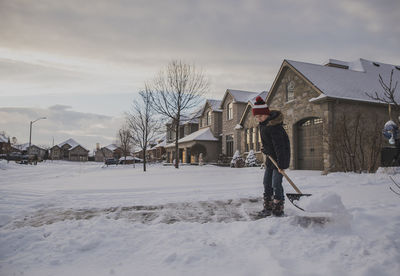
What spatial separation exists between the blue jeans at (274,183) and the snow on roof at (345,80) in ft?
29.0

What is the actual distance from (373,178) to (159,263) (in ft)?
26.7

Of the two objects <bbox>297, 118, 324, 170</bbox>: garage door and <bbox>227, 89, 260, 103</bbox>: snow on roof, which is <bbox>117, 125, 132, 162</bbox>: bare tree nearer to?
<bbox>227, 89, 260, 103</bbox>: snow on roof

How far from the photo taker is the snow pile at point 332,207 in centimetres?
302

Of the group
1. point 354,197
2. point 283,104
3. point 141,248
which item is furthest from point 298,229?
point 283,104

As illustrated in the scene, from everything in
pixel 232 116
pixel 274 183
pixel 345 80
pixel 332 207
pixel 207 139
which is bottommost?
pixel 332 207

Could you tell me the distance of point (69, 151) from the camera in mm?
77250

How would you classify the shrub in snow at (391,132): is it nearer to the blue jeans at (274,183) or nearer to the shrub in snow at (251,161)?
the blue jeans at (274,183)

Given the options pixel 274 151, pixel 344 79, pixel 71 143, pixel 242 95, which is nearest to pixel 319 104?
pixel 344 79

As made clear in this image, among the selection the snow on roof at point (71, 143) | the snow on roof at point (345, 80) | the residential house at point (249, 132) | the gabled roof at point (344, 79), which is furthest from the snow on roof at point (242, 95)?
the snow on roof at point (71, 143)

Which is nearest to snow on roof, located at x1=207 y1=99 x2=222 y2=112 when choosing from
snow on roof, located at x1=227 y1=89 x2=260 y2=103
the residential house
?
snow on roof, located at x1=227 y1=89 x2=260 y2=103

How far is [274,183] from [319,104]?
9.67 m

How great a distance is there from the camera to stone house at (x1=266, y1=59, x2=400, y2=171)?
11289 mm

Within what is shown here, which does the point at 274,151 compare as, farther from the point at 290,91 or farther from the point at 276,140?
the point at 290,91

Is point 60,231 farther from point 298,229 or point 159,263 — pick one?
point 298,229
